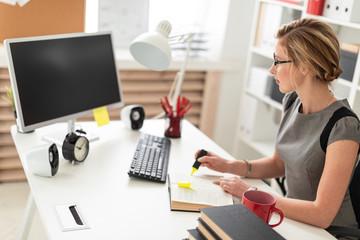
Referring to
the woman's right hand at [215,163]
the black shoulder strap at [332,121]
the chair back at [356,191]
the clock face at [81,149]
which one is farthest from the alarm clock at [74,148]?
the chair back at [356,191]

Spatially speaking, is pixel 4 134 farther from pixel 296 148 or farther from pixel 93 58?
pixel 296 148

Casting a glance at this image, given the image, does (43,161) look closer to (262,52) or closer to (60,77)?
(60,77)

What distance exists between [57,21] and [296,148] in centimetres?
169

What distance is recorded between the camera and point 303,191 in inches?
67.6

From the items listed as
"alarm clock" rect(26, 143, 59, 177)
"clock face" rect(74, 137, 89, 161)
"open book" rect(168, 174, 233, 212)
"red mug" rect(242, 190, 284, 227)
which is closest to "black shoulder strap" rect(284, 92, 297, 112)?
"open book" rect(168, 174, 233, 212)

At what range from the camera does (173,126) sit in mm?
2135

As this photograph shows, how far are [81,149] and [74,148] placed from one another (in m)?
0.05

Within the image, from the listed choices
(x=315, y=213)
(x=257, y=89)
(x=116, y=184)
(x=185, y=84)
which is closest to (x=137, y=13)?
(x=185, y=84)

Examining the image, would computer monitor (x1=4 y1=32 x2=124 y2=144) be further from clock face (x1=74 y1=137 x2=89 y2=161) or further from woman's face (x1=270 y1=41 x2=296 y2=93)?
woman's face (x1=270 y1=41 x2=296 y2=93)

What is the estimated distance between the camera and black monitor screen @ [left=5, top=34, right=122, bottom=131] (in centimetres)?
173

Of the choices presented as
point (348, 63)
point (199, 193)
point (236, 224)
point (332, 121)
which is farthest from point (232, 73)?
point (236, 224)

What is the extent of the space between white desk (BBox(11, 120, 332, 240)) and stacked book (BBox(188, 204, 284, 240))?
0.18 meters

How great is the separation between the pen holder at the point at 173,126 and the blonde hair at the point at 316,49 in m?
0.70

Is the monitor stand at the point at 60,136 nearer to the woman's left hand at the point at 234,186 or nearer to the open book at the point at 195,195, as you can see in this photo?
the open book at the point at 195,195
